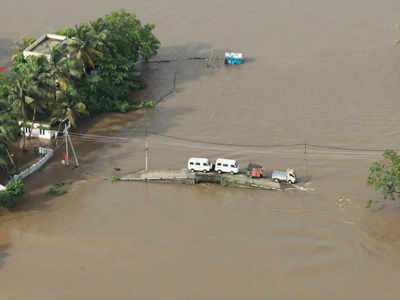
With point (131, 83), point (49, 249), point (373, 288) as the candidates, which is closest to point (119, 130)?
point (131, 83)

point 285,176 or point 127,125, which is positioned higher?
point 127,125

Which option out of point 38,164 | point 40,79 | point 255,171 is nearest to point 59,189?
point 38,164

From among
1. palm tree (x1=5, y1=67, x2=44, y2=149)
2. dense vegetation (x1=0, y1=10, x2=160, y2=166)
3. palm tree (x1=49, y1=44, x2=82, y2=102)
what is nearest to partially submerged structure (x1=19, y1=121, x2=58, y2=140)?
dense vegetation (x1=0, y1=10, x2=160, y2=166)

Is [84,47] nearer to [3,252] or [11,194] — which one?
[11,194]

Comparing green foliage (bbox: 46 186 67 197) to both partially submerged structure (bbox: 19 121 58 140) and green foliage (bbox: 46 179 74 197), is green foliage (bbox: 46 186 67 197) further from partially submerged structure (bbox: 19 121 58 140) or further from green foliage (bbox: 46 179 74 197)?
partially submerged structure (bbox: 19 121 58 140)

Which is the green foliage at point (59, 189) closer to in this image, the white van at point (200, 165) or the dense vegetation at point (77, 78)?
the dense vegetation at point (77, 78)

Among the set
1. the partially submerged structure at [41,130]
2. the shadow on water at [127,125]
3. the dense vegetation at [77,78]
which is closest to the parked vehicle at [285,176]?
the shadow on water at [127,125]
